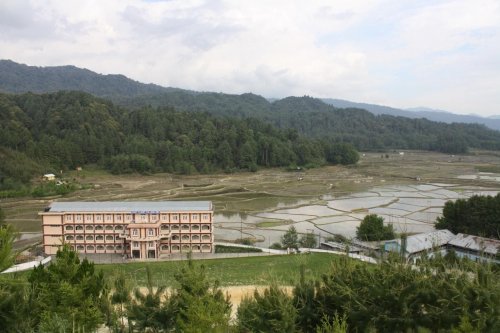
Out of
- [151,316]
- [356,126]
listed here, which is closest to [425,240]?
[151,316]

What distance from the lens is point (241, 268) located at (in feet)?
80.9

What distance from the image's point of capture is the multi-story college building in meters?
30.1

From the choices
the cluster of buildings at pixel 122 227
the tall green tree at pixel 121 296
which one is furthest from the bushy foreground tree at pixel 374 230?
the tall green tree at pixel 121 296

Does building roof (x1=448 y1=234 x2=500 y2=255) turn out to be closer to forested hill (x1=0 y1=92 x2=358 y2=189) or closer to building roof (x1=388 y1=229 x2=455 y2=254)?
building roof (x1=388 y1=229 x2=455 y2=254)

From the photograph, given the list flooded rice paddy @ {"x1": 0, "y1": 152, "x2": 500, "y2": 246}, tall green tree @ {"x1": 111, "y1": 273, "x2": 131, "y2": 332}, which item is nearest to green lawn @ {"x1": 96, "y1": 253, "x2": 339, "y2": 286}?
Result: tall green tree @ {"x1": 111, "y1": 273, "x2": 131, "y2": 332}

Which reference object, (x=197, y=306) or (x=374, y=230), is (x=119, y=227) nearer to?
(x=374, y=230)

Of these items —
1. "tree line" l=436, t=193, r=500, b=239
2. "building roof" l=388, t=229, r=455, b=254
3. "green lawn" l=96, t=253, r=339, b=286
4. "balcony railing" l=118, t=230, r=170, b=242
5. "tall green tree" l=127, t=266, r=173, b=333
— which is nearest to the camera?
"tall green tree" l=127, t=266, r=173, b=333

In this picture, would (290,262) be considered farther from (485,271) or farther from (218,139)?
(218,139)

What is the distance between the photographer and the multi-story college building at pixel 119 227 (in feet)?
98.9

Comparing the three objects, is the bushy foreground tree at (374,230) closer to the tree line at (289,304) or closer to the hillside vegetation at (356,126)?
the tree line at (289,304)

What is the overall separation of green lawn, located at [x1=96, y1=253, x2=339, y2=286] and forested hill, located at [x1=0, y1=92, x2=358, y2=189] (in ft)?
151

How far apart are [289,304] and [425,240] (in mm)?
18102

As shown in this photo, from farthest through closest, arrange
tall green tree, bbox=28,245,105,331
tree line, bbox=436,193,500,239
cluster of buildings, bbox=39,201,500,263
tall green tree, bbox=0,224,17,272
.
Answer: cluster of buildings, bbox=39,201,500,263, tree line, bbox=436,193,500,239, tall green tree, bbox=28,245,105,331, tall green tree, bbox=0,224,17,272

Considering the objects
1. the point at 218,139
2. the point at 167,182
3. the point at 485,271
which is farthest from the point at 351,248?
the point at 218,139
